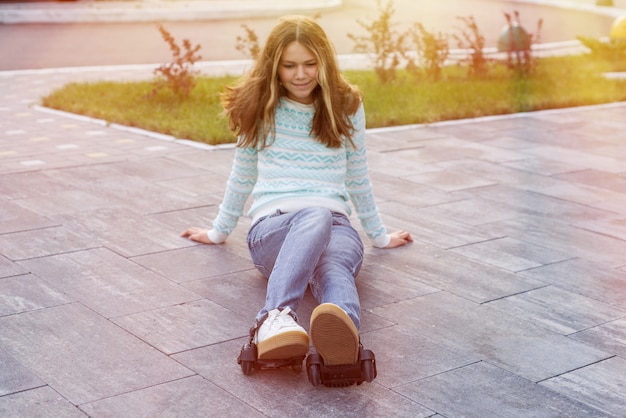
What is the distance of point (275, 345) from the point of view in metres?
3.82

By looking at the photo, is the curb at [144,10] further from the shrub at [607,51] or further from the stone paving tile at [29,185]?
the stone paving tile at [29,185]

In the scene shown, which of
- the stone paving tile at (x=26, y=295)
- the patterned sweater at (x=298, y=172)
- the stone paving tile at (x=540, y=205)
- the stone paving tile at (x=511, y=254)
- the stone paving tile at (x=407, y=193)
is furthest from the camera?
the stone paving tile at (x=407, y=193)

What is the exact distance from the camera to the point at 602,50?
51.7ft

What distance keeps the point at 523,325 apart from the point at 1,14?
1884 centimetres

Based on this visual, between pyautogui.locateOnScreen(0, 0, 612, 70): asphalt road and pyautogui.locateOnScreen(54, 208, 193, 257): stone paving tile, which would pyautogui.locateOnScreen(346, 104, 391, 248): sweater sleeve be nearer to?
pyautogui.locateOnScreen(54, 208, 193, 257): stone paving tile

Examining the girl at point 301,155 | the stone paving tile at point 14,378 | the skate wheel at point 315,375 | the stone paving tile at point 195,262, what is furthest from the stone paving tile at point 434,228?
the stone paving tile at point 14,378

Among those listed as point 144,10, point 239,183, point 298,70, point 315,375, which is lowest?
point 315,375

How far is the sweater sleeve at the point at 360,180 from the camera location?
5.11 meters

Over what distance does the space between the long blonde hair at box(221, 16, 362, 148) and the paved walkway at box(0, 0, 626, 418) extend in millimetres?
783

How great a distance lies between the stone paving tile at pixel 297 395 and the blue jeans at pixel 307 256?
10.0 inches

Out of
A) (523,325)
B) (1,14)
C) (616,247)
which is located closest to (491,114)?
(616,247)

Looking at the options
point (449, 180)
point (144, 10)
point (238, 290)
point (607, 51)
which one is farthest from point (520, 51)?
point (144, 10)

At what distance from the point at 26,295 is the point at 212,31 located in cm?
1635

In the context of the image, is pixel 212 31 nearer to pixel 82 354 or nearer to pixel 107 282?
pixel 107 282
